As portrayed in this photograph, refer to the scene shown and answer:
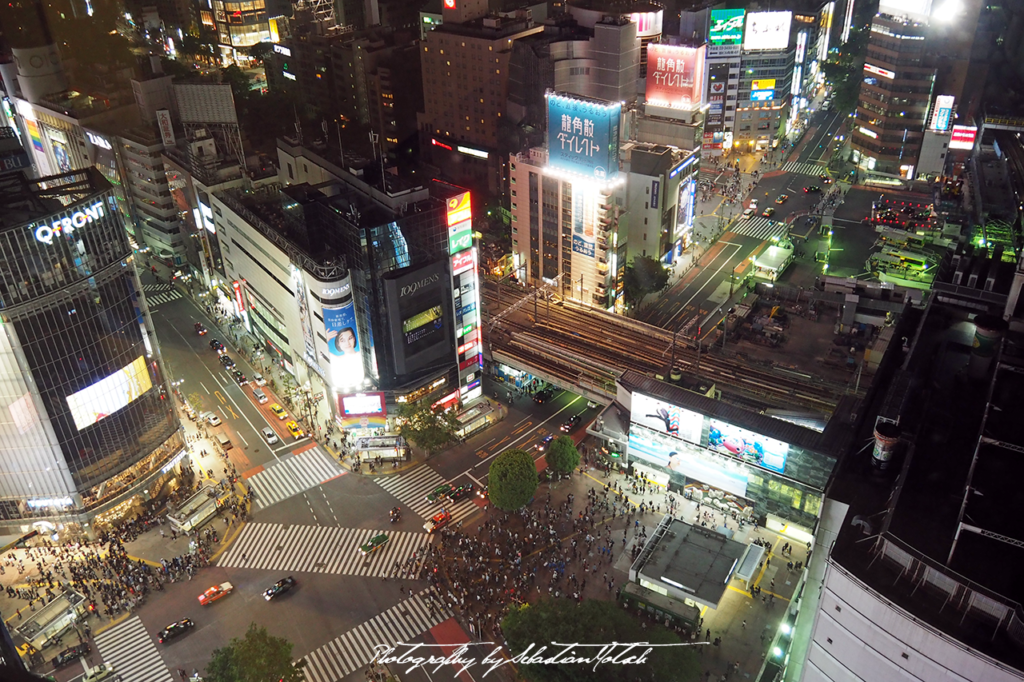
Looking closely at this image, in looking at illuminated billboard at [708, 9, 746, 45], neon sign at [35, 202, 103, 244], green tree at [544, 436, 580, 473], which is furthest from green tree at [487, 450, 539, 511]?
illuminated billboard at [708, 9, 746, 45]

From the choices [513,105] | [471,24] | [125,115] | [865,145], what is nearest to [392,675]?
[513,105]

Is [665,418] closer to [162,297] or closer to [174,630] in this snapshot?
[174,630]

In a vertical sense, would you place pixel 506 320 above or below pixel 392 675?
above

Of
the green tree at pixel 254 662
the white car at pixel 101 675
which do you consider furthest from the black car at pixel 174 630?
the green tree at pixel 254 662

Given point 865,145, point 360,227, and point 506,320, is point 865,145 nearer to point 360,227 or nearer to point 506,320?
point 506,320

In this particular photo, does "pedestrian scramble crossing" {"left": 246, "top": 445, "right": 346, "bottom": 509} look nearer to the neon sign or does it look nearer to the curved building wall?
the curved building wall

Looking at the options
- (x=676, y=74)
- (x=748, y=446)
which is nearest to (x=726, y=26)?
(x=676, y=74)
